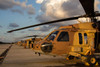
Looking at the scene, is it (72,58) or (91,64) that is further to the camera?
(72,58)

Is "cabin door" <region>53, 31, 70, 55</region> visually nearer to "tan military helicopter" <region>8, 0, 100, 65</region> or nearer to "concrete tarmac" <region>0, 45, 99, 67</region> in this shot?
"tan military helicopter" <region>8, 0, 100, 65</region>

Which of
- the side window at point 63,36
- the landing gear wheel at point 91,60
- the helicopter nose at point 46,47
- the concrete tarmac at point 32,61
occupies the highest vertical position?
the side window at point 63,36

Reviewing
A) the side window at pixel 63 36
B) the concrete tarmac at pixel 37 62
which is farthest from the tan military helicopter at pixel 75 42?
the concrete tarmac at pixel 37 62

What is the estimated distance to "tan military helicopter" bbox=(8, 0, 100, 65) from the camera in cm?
812

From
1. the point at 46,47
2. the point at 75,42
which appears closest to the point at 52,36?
the point at 46,47

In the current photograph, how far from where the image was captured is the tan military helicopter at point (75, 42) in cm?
812

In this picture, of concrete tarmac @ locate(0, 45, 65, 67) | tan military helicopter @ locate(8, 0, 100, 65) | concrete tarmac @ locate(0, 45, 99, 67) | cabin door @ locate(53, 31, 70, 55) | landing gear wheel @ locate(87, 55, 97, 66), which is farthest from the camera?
concrete tarmac @ locate(0, 45, 65, 67)

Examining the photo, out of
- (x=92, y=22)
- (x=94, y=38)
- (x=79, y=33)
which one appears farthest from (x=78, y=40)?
(x=92, y=22)

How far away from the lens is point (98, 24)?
8516 millimetres

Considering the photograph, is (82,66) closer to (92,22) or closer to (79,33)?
(79,33)

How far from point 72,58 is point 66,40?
2585 millimetres

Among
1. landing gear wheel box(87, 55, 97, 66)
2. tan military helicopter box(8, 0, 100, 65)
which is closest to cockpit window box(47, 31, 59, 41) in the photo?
tan military helicopter box(8, 0, 100, 65)

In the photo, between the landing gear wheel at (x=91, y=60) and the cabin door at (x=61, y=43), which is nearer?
the landing gear wheel at (x=91, y=60)

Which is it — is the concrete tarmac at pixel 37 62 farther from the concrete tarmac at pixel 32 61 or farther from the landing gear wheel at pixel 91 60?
the landing gear wheel at pixel 91 60
